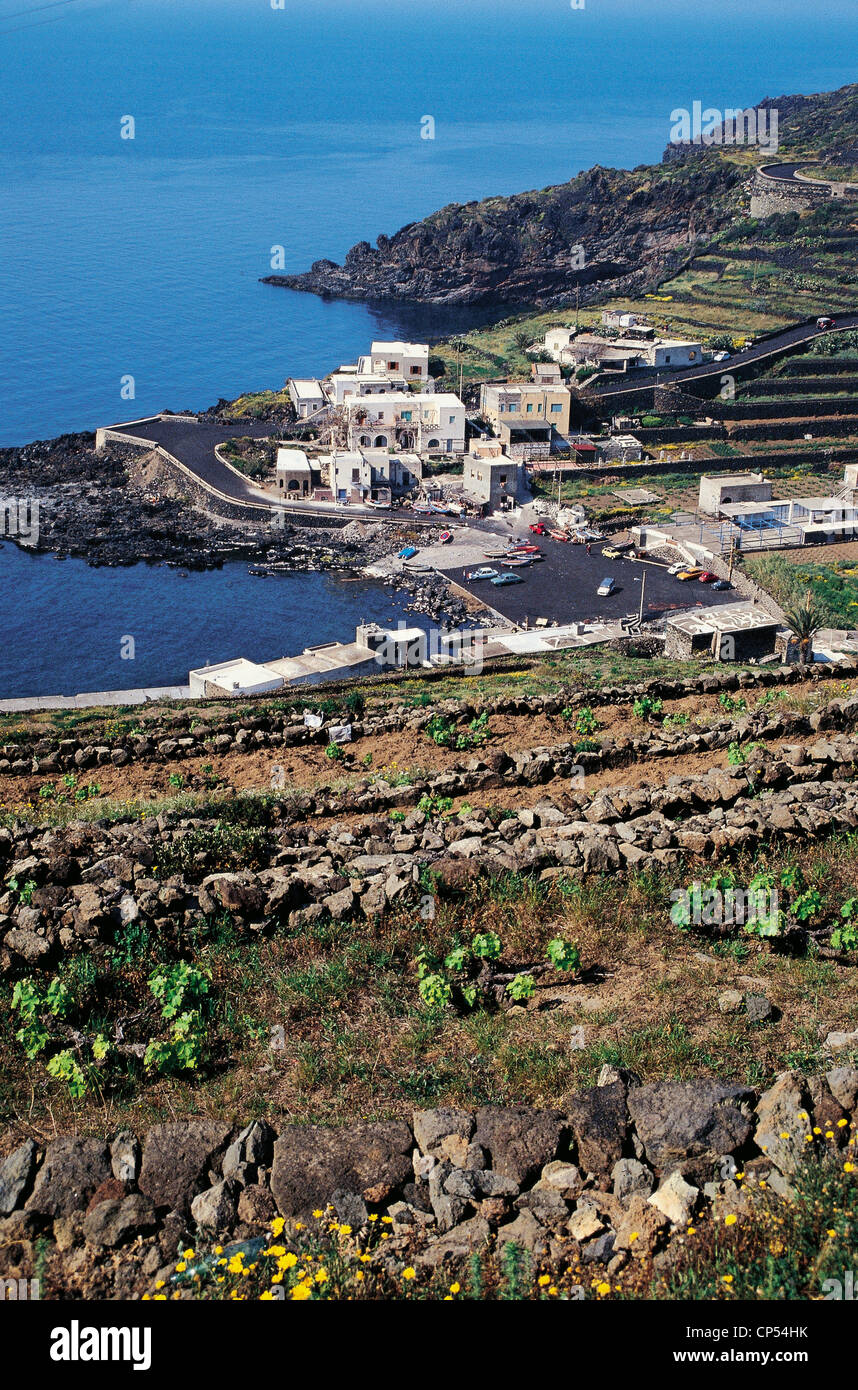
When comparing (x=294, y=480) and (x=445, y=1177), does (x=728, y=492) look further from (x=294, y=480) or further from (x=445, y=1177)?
(x=445, y=1177)

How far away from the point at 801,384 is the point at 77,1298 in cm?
7292

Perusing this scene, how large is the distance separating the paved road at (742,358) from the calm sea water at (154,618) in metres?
26.7

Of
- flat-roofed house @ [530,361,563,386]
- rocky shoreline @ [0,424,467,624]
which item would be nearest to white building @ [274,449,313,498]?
rocky shoreline @ [0,424,467,624]

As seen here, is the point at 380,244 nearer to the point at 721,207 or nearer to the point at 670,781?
the point at 721,207

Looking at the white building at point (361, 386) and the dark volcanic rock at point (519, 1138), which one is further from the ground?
the white building at point (361, 386)

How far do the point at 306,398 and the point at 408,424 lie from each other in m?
10.7

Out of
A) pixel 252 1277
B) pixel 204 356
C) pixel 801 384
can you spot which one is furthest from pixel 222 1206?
pixel 204 356

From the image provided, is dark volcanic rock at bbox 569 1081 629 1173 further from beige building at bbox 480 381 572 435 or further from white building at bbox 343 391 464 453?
beige building at bbox 480 381 572 435

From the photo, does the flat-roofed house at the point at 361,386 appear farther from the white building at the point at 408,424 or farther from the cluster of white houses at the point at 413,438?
the white building at the point at 408,424

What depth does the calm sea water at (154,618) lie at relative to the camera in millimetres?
44906

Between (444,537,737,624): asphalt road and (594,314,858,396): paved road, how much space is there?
2135 cm

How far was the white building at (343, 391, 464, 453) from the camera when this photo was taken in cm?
6284

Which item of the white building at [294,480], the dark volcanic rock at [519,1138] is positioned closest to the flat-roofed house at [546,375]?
the white building at [294,480]

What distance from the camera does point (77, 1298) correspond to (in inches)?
254
